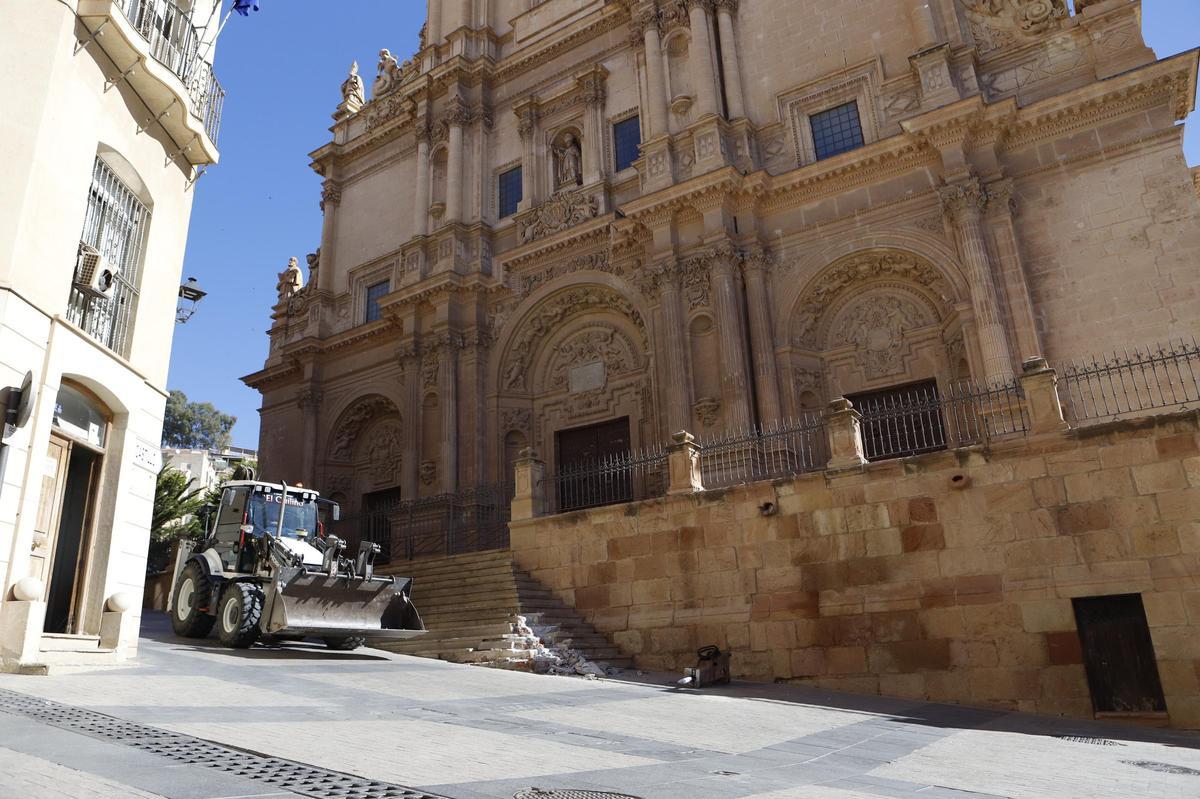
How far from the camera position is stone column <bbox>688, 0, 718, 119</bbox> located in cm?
2064

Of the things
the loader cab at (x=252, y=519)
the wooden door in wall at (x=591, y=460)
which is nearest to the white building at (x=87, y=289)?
the loader cab at (x=252, y=519)

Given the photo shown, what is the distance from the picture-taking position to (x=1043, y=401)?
10867 millimetres

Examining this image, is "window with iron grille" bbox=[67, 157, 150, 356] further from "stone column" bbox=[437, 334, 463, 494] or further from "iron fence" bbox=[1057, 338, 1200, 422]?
"iron fence" bbox=[1057, 338, 1200, 422]

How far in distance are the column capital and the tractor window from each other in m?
14.3

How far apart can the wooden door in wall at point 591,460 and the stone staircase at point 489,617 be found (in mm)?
5652

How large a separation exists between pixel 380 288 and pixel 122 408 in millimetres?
18024

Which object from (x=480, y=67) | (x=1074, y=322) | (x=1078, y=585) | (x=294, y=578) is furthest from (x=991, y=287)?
(x=480, y=67)

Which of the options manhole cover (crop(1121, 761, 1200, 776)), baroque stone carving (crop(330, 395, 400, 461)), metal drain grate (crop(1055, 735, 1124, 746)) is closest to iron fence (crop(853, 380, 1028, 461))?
metal drain grate (crop(1055, 735, 1124, 746))

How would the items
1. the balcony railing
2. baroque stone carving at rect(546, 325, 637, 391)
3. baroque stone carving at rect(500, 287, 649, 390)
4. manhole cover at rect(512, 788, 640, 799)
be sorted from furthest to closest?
baroque stone carving at rect(500, 287, 649, 390) < baroque stone carving at rect(546, 325, 637, 391) < the balcony railing < manhole cover at rect(512, 788, 640, 799)

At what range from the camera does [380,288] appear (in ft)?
90.5

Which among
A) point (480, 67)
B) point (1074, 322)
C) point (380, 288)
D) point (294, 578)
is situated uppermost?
point (480, 67)

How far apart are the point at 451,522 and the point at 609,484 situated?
4336mm

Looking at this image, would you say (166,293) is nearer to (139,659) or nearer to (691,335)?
(139,659)

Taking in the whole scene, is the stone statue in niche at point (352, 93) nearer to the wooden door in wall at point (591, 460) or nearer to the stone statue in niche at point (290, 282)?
the stone statue in niche at point (290, 282)
